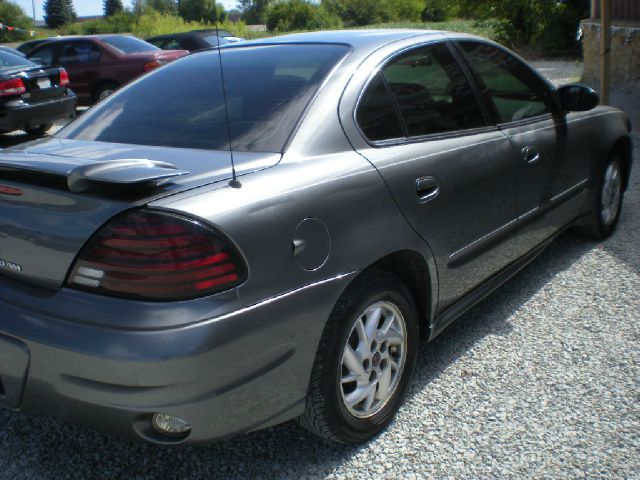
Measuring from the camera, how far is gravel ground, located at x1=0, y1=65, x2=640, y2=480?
257cm

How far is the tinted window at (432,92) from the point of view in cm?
302

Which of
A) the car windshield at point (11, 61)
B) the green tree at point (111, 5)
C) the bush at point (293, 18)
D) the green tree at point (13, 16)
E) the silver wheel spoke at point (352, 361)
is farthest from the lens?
the green tree at point (111, 5)

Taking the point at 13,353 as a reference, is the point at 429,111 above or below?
above

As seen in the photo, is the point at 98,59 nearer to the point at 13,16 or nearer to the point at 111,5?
the point at 13,16

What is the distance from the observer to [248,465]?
2.60m

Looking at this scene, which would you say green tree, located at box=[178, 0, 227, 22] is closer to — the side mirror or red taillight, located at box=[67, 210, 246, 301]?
red taillight, located at box=[67, 210, 246, 301]

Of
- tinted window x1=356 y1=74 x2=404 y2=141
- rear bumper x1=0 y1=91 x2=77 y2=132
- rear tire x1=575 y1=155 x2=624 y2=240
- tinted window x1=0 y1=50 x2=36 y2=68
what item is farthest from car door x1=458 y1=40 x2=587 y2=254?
tinted window x1=0 y1=50 x2=36 y2=68

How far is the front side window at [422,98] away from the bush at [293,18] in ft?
176

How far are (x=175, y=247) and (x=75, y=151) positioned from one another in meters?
0.86

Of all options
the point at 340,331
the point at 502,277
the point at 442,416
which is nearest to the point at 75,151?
the point at 340,331

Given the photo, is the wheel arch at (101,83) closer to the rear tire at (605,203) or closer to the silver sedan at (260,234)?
the rear tire at (605,203)

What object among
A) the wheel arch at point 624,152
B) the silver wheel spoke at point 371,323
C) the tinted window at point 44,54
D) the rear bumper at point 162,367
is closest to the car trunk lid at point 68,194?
the rear bumper at point 162,367

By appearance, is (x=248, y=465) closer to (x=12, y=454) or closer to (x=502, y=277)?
(x=12, y=454)

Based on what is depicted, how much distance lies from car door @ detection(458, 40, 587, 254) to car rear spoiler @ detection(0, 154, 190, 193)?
1.97m
